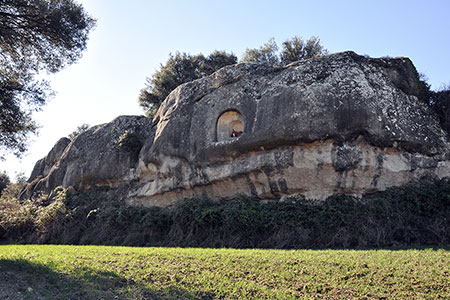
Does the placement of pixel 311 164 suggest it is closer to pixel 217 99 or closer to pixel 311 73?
pixel 311 73

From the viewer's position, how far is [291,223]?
13969 mm

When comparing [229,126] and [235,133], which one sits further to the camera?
[229,126]

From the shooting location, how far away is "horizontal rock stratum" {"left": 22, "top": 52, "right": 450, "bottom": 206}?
14.4m

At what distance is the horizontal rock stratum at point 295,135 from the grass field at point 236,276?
4375 millimetres

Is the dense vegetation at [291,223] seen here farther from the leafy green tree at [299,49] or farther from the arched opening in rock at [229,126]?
the leafy green tree at [299,49]

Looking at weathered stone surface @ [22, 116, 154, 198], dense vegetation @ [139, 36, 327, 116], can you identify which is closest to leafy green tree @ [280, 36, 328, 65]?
dense vegetation @ [139, 36, 327, 116]

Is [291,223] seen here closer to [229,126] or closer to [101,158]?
[229,126]

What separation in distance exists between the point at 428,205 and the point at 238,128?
8.17m

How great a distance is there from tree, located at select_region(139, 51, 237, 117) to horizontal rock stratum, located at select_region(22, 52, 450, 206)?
13.1m

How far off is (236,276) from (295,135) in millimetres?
7007

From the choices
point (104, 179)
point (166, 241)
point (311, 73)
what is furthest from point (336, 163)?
point (104, 179)

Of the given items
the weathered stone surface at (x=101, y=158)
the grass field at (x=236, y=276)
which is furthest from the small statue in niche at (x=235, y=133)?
the grass field at (x=236, y=276)

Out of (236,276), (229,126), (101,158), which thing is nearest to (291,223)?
(236,276)

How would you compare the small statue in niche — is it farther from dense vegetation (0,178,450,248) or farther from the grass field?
the grass field
